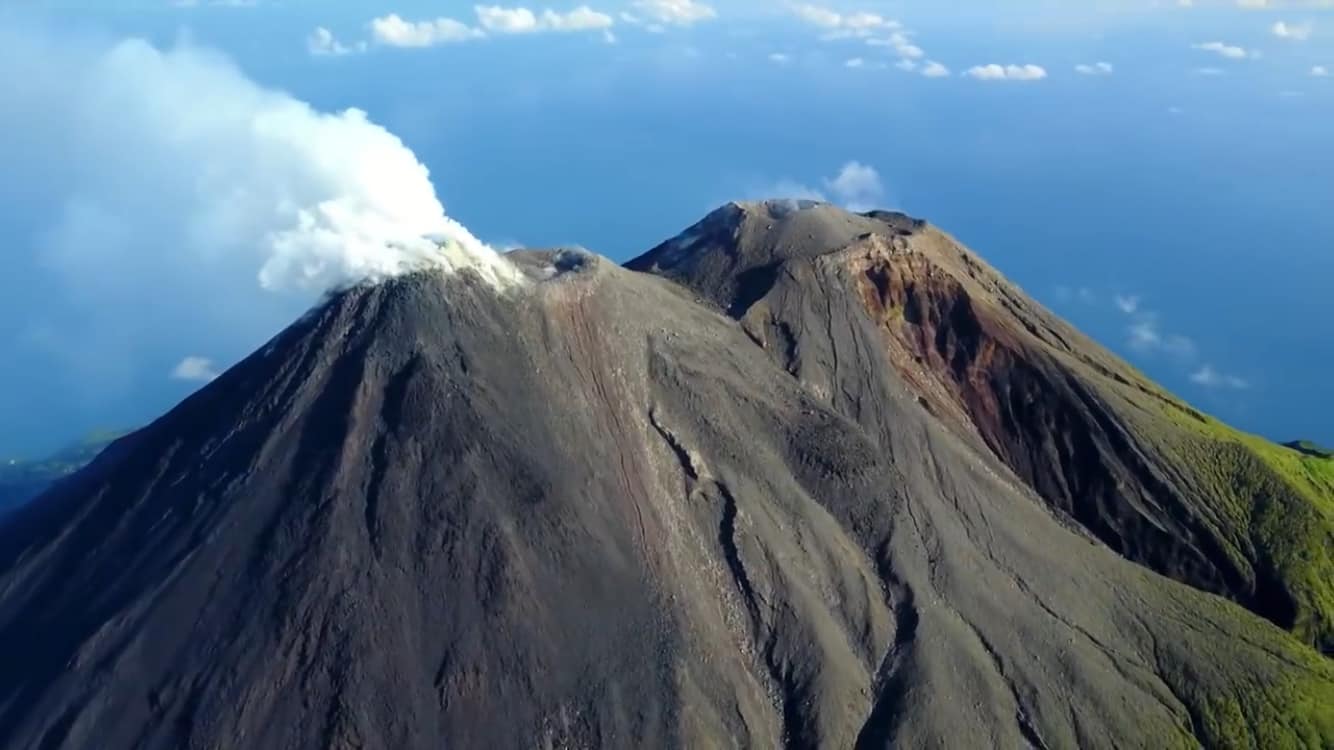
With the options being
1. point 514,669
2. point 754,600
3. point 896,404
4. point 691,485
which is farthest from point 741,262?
point 514,669

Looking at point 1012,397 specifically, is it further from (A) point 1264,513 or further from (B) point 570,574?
(B) point 570,574

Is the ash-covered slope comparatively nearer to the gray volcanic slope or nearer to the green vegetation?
the green vegetation

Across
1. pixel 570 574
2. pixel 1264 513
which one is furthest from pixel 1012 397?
pixel 570 574

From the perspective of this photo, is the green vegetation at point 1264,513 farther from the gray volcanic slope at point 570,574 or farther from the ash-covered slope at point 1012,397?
the gray volcanic slope at point 570,574

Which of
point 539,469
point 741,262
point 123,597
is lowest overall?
point 123,597

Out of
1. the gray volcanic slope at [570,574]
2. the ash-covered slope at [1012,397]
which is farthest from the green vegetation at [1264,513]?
the gray volcanic slope at [570,574]

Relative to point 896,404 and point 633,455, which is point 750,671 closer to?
point 633,455

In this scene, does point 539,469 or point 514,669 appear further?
point 539,469
